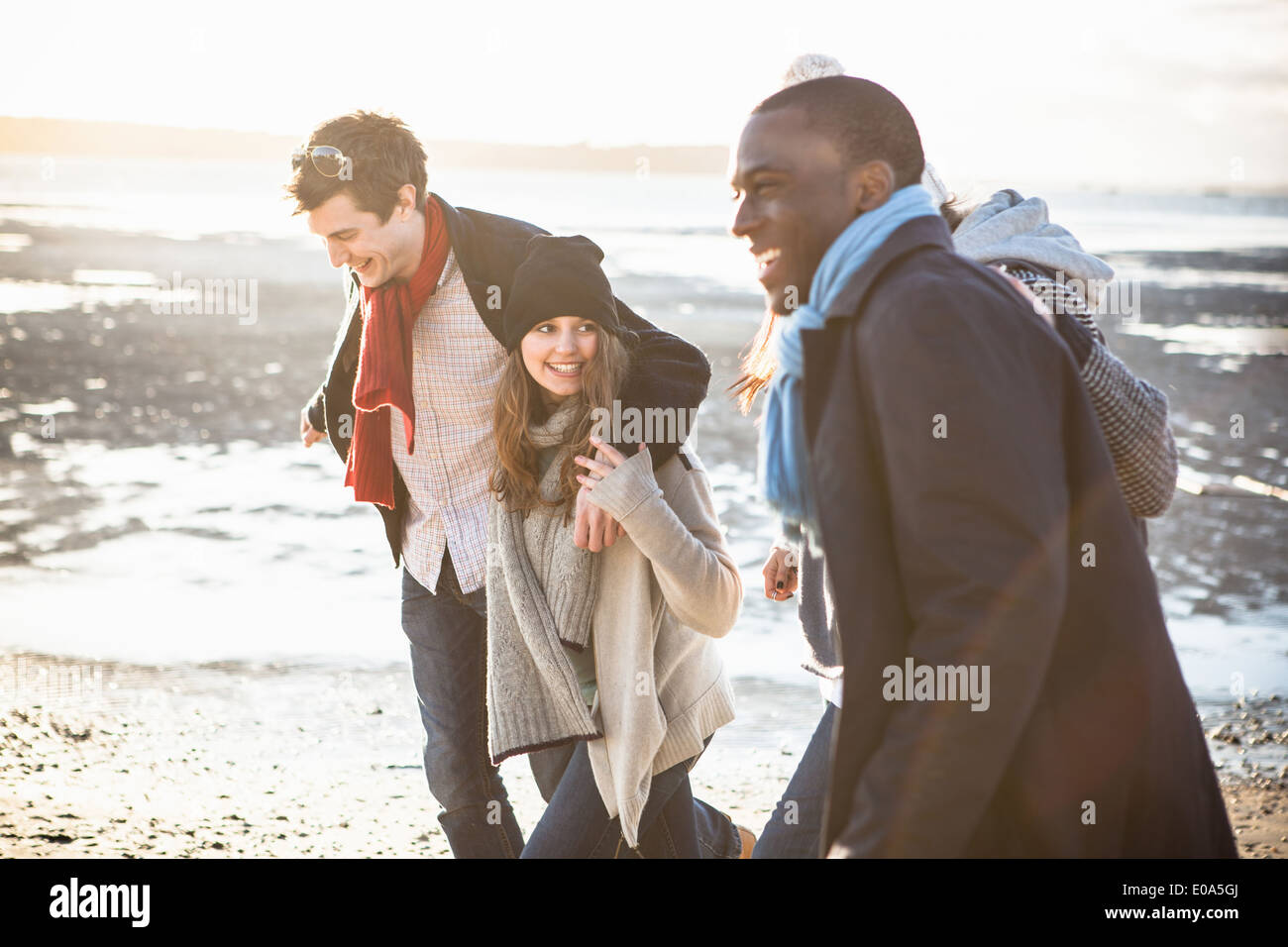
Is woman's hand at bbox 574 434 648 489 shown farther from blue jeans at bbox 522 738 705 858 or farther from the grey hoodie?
the grey hoodie

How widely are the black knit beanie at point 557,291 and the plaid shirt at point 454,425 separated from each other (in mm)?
234

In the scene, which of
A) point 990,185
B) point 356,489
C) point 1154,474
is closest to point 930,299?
point 1154,474

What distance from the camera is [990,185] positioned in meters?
2.96

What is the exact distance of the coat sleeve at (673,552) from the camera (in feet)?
9.59

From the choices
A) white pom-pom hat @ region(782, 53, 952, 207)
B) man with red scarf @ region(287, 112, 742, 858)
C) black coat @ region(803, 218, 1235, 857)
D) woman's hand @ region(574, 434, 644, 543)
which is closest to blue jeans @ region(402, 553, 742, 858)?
man with red scarf @ region(287, 112, 742, 858)

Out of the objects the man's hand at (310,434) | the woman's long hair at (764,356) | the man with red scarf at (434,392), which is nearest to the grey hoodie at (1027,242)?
the woman's long hair at (764,356)

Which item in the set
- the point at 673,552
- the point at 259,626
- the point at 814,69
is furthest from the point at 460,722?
the point at 259,626

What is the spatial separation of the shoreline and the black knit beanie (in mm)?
2036

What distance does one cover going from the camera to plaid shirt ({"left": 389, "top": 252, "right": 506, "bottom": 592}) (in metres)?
3.40

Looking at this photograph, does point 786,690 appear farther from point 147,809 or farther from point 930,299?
point 930,299

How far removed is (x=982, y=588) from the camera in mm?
1623

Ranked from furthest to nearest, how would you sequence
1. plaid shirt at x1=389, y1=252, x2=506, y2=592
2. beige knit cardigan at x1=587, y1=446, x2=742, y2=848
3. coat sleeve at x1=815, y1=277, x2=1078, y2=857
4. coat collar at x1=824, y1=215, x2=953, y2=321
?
plaid shirt at x1=389, y1=252, x2=506, y2=592 → beige knit cardigan at x1=587, y1=446, x2=742, y2=848 → coat collar at x1=824, y1=215, x2=953, y2=321 → coat sleeve at x1=815, y1=277, x2=1078, y2=857

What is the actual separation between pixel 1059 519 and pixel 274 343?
1394 cm

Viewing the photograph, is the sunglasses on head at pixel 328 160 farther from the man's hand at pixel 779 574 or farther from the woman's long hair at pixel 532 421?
the man's hand at pixel 779 574
